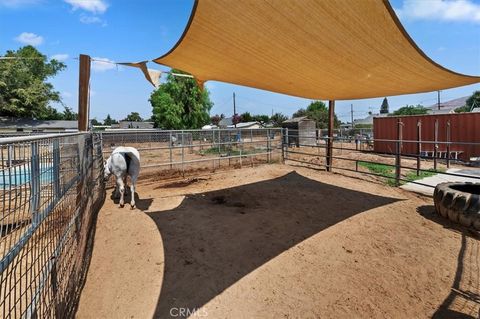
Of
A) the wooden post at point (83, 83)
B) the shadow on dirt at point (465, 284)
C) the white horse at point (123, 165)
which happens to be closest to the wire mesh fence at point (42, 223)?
the wooden post at point (83, 83)

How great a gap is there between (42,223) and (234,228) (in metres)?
2.54

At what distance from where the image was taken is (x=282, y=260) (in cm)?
311

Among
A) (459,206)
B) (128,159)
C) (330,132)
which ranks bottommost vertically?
(459,206)

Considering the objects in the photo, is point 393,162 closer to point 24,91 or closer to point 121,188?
point 121,188

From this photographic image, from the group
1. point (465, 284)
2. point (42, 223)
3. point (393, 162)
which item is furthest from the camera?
point (393, 162)

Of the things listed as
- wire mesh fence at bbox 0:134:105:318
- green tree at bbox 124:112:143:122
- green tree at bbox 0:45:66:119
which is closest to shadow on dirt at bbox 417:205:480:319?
wire mesh fence at bbox 0:134:105:318

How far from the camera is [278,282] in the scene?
273cm

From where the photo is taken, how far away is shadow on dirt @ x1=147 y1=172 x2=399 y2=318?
8.96ft

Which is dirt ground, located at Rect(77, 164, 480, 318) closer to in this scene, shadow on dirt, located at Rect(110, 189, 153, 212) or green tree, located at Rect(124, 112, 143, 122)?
→ shadow on dirt, located at Rect(110, 189, 153, 212)

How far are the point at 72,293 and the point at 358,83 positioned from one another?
192 inches

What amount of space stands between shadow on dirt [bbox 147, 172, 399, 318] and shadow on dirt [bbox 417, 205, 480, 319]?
137 centimetres

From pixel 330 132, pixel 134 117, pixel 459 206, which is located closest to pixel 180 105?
pixel 330 132

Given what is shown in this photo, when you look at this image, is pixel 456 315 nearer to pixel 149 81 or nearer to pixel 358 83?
pixel 358 83

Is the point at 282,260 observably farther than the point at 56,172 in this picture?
Answer: Yes
